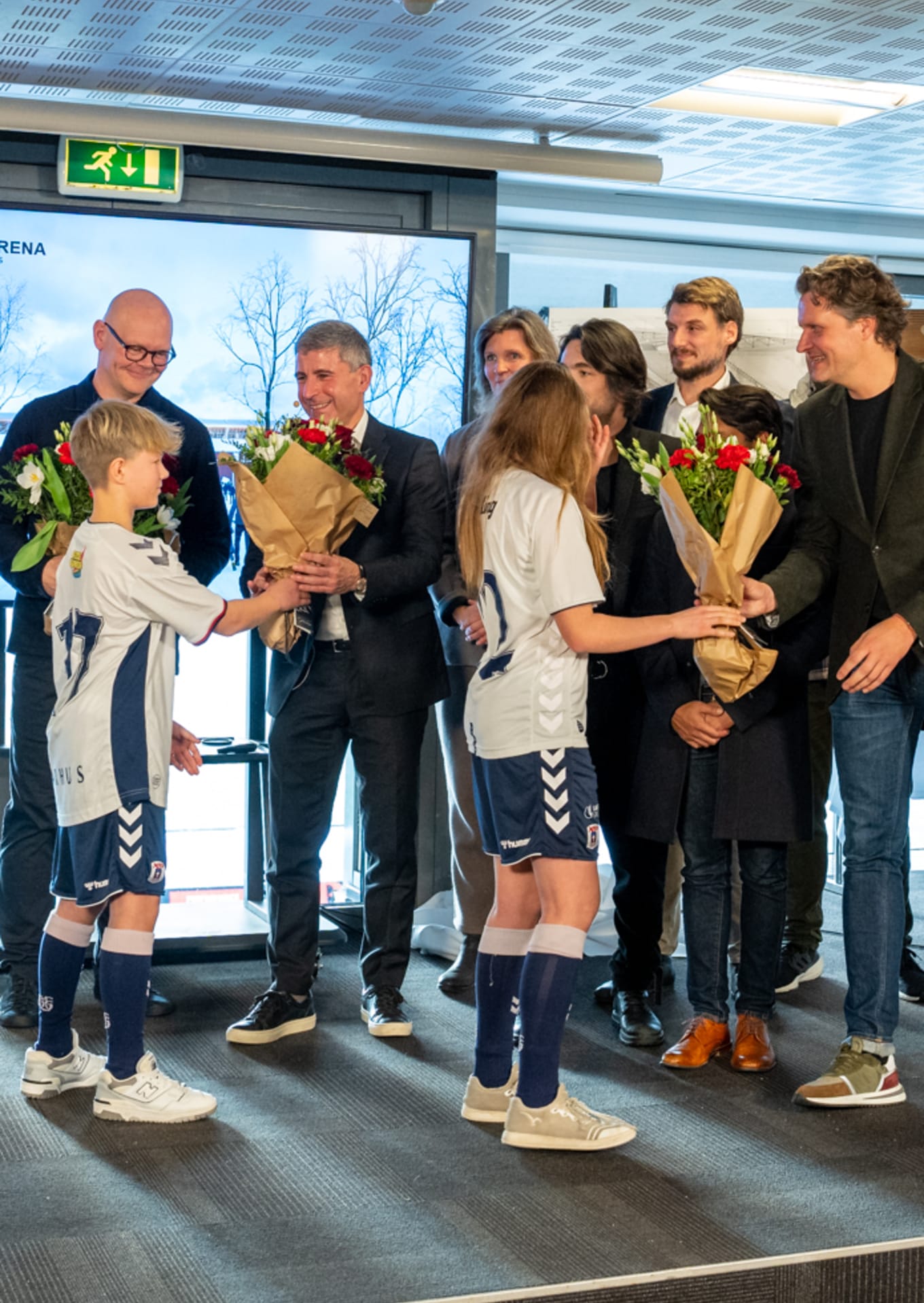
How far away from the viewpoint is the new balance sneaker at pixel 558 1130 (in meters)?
2.92

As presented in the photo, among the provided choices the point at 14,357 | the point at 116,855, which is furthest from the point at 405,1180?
the point at 14,357

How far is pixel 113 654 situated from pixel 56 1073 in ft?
3.19

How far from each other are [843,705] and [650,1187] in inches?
44.8

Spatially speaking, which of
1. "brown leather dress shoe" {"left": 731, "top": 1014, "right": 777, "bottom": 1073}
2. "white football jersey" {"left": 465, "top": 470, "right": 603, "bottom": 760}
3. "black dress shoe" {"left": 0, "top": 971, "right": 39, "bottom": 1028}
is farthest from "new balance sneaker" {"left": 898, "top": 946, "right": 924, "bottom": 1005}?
"black dress shoe" {"left": 0, "top": 971, "right": 39, "bottom": 1028}

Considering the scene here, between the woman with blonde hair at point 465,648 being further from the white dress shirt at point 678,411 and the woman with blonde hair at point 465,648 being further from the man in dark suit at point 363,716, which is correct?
the white dress shirt at point 678,411

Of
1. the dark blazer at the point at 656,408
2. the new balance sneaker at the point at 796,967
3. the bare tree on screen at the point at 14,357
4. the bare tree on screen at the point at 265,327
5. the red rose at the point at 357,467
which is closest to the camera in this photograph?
the red rose at the point at 357,467

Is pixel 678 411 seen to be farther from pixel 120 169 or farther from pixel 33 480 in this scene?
pixel 120 169

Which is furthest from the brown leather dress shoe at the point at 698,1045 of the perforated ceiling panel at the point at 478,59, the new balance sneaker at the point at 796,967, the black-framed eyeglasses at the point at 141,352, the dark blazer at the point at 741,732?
the perforated ceiling panel at the point at 478,59

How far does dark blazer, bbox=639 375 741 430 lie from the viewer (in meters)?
4.07

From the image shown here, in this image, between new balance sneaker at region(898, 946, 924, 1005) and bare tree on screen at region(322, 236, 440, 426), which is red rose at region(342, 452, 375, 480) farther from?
new balance sneaker at region(898, 946, 924, 1005)

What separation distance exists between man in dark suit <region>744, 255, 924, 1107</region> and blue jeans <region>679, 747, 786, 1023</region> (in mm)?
240

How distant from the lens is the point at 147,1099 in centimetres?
310

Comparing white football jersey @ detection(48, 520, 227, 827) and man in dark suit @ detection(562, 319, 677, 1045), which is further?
man in dark suit @ detection(562, 319, 677, 1045)

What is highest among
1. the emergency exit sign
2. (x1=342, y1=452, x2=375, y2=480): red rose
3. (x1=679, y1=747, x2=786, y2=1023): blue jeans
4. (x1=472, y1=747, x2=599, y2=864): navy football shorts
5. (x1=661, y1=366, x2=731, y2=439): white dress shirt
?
the emergency exit sign
